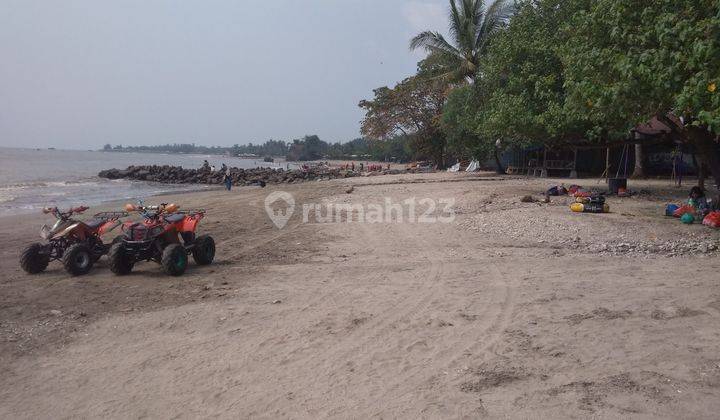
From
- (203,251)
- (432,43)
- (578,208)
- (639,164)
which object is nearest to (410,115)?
(432,43)

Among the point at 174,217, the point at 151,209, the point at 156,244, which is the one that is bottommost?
the point at 156,244

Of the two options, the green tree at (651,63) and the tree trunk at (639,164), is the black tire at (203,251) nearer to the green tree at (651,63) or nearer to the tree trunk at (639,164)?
the green tree at (651,63)

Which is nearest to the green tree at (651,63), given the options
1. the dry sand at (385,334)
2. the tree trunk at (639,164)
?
the dry sand at (385,334)

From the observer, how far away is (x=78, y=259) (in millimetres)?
7672

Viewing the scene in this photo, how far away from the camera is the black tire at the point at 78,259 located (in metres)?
7.54

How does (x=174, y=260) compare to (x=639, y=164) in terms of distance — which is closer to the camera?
(x=174, y=260)

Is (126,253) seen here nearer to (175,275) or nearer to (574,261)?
(175,275)

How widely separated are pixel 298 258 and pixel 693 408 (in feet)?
20.5

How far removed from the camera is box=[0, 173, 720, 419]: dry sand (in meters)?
3.64

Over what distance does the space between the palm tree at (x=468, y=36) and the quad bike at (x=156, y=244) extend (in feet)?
69.5

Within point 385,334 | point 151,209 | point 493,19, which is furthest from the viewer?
point 493,19

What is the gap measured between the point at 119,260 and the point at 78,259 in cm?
70

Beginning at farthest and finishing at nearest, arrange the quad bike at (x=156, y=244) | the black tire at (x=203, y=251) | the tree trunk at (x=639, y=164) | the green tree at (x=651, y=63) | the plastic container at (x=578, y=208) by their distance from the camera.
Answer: the tree trunk at (x=639, y=164) → the plastic container at (x=578, y=208) → the black tire at (x=203, y=251) → the quad bike at (x=156, y=244) → the green tree at (x=651, y=63)

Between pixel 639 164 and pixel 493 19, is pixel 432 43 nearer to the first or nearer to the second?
pixel 493 19
